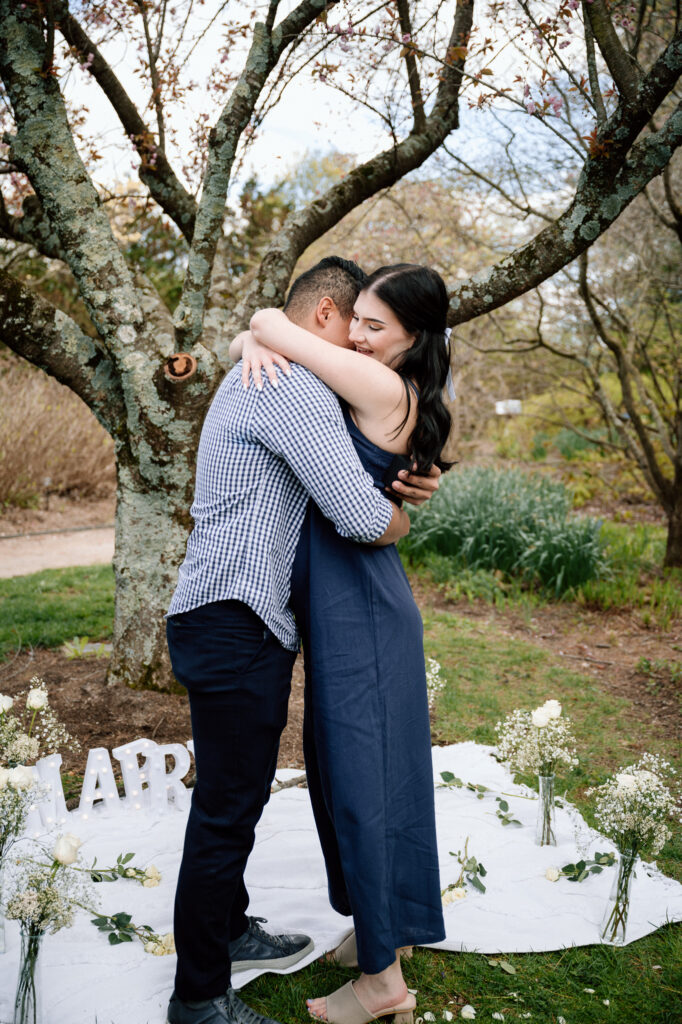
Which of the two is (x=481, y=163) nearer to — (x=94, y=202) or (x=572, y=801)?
(x=94, y=202)

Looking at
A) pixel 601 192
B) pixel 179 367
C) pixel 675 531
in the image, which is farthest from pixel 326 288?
pixel 675 531

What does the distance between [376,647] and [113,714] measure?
2.19m

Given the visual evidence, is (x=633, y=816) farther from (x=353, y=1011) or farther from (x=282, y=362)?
(x=282, y=362)

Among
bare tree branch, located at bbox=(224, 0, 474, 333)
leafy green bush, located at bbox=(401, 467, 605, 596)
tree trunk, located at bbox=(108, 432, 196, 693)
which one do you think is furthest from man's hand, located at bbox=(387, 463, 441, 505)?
leafy green bush, located at bbox=(401, 467, 605, 596)

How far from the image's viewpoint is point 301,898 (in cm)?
264

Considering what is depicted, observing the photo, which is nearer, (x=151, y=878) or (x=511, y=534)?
(x=151, y=878)

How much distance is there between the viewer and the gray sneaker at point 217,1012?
6.31 feet

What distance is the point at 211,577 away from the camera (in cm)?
182

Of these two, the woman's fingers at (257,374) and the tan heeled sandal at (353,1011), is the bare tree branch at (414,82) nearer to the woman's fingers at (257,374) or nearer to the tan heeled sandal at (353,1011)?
the woman's fingers at (257,374)

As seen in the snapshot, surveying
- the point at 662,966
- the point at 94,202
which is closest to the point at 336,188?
the point at 94,202

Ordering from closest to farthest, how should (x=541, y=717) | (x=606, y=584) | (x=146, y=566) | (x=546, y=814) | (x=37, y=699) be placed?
1. (x=37, y=699)
2. (x=541, y=717)
3. (x=546, y=814)
4. (x=146, y=566)
5. (x=606, y=584)

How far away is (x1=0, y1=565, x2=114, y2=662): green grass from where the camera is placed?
5.08 m

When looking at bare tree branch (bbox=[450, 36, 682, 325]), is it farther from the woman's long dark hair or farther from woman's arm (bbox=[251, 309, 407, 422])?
woman's arm (bbox=[251, 309, 407, 422])

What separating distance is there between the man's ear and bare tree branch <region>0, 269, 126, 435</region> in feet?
6.59
